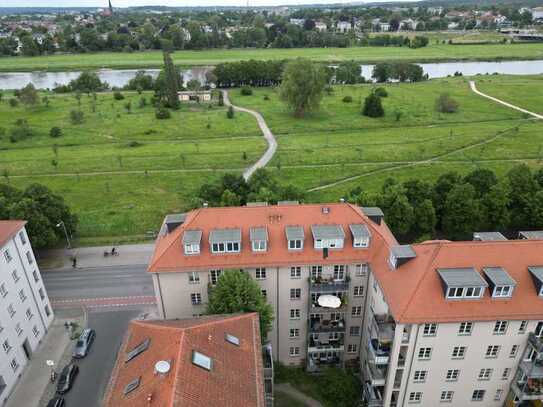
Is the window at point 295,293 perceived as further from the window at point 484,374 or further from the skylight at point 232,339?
the window at point 484,374

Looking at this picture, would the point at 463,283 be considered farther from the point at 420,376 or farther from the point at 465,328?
the point at 420,376

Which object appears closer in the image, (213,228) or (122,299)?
(213,228)

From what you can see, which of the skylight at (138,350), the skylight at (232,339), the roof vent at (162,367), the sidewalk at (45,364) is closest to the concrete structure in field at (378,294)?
the skylight at (232,339)

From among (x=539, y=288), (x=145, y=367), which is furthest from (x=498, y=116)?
(x=145, y=367)

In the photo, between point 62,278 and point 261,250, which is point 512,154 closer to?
point 261,250

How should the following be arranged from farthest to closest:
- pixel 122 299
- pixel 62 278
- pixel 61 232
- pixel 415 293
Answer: pixel 61 232 < pixel 62 278 < pixel 122 299 < pixel 415 293

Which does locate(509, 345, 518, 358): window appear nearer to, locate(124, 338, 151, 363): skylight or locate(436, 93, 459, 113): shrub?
locate(124, 338, 151, 363): skylight

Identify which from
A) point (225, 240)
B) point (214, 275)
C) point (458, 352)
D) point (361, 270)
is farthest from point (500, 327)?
point (214, 275)
